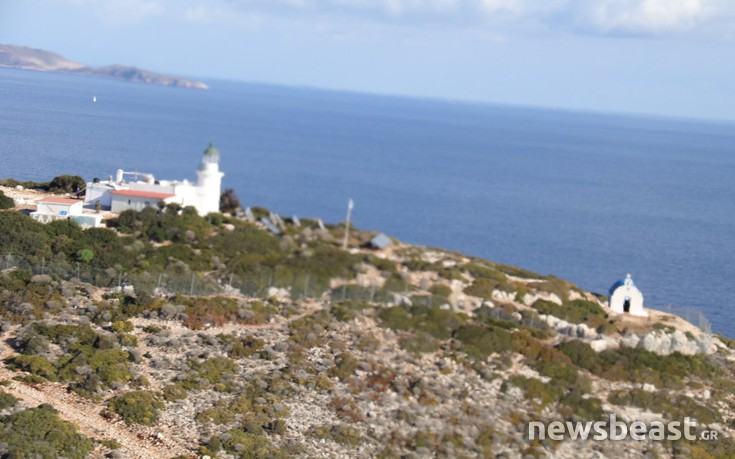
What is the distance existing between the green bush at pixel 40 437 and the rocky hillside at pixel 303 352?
0.18ft

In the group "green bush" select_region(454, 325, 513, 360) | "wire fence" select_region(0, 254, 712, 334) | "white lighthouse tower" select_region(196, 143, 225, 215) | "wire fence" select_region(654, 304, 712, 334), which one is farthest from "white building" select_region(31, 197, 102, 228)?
"wire fence" select_region(654, 304, 712, 334)

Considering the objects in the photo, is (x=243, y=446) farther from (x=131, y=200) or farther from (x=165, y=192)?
(x=165, y=192)

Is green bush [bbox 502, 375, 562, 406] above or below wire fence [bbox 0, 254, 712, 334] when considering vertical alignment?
below

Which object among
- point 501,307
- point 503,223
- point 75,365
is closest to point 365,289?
point 501,307

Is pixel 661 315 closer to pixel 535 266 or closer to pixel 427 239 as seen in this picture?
pixel 535 266

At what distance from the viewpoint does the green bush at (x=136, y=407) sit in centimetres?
2645

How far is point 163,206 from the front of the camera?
42406 millimetres

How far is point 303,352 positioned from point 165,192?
15.4 metres

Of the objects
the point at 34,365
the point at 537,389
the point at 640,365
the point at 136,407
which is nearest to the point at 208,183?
the point at 34,365

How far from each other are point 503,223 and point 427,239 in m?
16.0

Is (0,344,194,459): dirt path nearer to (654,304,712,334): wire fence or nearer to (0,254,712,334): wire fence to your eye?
(0,254,712,334): wire fence

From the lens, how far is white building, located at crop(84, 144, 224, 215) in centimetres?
4322

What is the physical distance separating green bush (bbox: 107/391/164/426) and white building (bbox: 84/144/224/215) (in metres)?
17.0

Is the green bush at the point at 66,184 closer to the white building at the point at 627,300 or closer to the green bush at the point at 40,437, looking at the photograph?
the green bush at the point at 40,437
